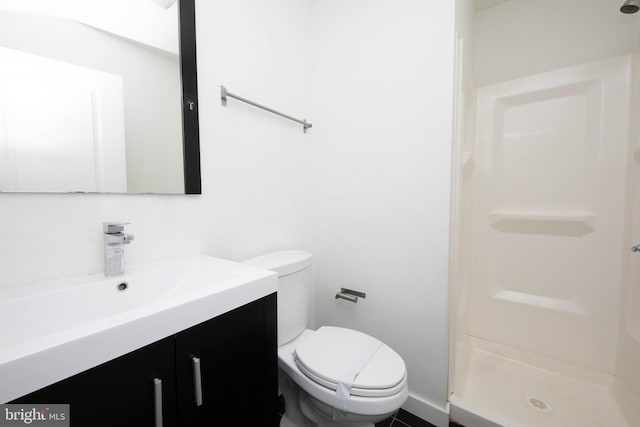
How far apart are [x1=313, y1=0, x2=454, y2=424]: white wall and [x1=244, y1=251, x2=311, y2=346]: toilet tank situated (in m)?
0.38

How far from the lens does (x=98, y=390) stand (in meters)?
0.48

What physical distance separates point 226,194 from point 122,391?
789 mm

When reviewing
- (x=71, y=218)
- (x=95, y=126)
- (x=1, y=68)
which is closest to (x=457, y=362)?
(x=71, y=218)

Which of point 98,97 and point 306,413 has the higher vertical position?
point 98,97

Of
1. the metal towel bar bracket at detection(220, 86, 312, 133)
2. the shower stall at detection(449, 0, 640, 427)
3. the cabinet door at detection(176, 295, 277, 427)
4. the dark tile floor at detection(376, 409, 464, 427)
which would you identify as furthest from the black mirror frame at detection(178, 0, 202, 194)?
the dark tile floor at detection(376, 409, 464, 427)

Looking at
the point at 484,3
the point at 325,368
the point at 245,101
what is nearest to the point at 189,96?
the point at 245,101

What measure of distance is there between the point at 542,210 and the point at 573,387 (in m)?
1.01

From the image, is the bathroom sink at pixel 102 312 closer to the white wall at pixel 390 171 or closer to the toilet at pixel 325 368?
the toilet at pixel 325 368

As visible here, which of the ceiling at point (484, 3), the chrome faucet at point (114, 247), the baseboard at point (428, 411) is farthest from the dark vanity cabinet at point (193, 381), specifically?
the ceiling at point (484, 3)

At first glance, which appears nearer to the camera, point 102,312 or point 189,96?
point 102,312

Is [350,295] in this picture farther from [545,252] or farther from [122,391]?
[545,252]

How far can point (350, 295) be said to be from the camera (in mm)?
1493

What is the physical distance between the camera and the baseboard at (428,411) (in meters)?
1.24

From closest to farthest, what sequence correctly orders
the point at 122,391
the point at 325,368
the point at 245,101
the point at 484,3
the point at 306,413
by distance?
the point at 122,391 → the point at 325,368 → the point at 306,413 → the point at 245,101 → the point at 484,3
